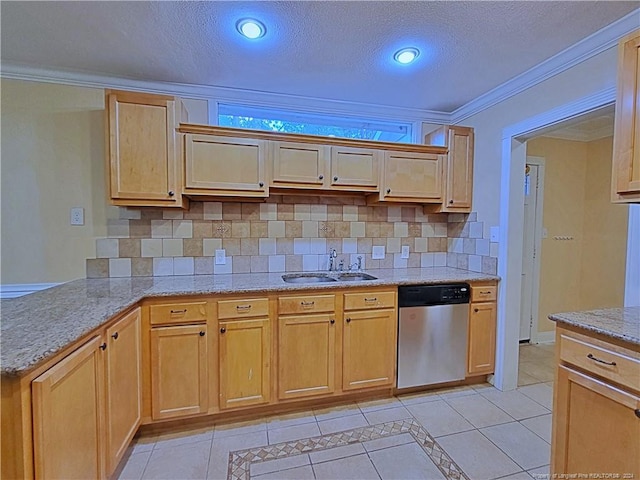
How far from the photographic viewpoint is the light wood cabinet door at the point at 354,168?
2.56 m

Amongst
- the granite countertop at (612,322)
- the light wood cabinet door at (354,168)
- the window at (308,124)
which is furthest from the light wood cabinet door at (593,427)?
the window at (308,124)

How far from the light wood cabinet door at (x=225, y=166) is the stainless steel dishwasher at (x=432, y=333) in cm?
137

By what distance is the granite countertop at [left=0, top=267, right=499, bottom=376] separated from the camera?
1.06 metres

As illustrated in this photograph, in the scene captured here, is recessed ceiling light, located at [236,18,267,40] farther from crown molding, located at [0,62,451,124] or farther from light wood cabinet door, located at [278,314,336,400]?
light wood cabinet door, located at [278,314,336,400]

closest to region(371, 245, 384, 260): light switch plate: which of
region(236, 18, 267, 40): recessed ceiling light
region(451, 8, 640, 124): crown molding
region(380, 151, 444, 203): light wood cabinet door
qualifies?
region(380, 151, 444, 203): light wood cabinet door

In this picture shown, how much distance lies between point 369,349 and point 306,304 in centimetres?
61

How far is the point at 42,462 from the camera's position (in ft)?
3.32

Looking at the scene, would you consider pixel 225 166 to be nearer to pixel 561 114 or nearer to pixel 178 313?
pixel 178 313

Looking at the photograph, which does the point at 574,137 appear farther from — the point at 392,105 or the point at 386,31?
the point at 386,31

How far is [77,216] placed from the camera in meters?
2.36

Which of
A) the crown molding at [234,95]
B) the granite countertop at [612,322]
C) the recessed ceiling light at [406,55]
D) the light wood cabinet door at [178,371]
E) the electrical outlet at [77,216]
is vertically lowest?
the light wood cabinet door at [178,371]

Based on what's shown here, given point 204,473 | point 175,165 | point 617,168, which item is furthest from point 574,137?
point 204,473

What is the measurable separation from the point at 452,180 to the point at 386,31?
4.75 ft

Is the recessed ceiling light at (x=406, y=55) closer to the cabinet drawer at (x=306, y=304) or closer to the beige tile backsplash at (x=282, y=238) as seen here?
the beige tile backsplash at (x=282, y=238)
